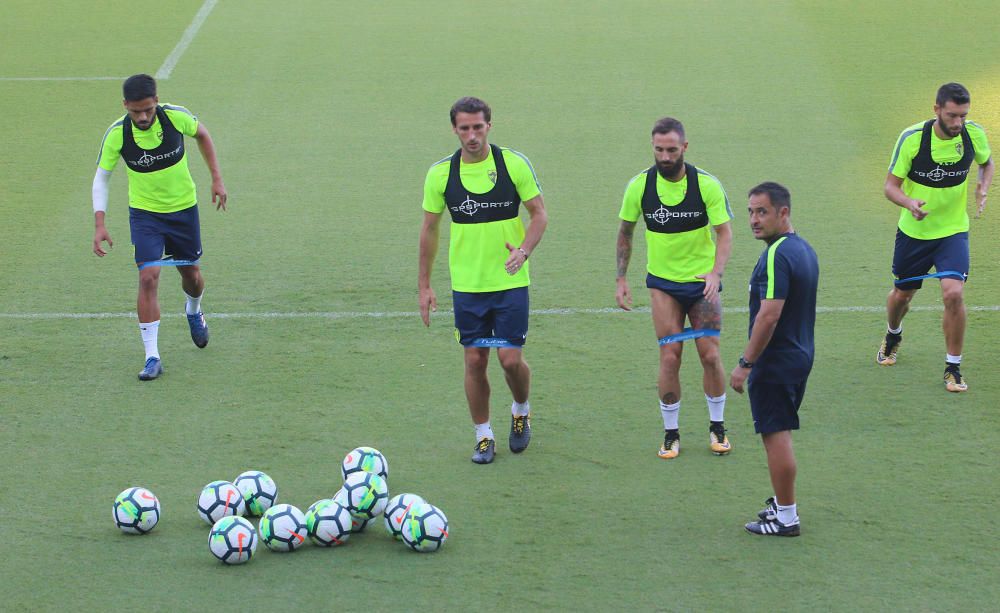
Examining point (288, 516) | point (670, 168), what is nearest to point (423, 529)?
point (288, 516)

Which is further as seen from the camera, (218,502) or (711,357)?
(711,357)

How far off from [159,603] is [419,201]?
28.4ft

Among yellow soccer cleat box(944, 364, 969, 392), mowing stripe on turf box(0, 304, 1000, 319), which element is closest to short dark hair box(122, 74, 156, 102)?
mowing stripe on turf box(0, 304, 1000, 319)

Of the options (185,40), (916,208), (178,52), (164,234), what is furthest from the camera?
(185,40)

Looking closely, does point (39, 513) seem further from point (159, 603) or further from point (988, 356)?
point (988, 356)

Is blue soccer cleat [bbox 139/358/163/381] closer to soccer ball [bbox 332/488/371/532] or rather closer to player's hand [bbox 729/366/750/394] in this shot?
soccer ball [bbox 332/488/371/532]

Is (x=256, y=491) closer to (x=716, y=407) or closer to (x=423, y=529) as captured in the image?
(x=423, y=529)

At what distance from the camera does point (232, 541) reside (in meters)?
6.73

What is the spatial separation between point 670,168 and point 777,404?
183cm

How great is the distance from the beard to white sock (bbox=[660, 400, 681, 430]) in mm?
1465

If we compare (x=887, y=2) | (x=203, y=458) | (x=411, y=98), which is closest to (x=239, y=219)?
(x=411, y=98)

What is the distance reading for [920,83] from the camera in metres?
18.1

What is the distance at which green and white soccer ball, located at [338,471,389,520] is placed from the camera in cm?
704

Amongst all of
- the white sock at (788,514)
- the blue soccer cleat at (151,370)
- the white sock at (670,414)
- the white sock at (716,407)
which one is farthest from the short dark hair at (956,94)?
the blue soccer cleat at (151,370)
